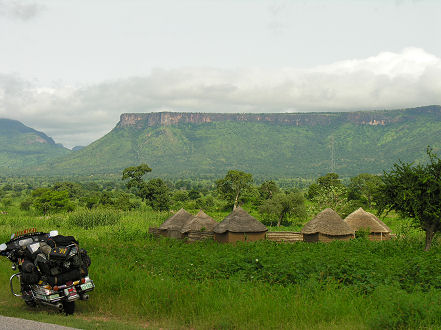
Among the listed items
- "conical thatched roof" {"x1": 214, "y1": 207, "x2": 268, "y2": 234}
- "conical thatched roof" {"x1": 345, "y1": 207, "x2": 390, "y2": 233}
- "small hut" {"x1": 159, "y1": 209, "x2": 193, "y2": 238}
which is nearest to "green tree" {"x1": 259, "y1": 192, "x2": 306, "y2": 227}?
"conical thatched roof" {"x1": 345, "y1": 207, "x2": 390, "y2": 233}

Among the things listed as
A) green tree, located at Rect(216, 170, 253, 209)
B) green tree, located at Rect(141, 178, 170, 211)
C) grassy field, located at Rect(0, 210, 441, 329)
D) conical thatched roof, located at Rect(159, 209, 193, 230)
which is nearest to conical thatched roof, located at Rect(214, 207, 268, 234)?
conical thatched roof, located at Rect(159, 209, 193, 230)

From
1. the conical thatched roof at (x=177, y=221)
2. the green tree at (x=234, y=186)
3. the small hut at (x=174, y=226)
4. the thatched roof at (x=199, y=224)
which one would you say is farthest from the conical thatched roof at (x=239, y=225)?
the green tree at (x=234, y=186)

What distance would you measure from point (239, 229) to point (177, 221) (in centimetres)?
731

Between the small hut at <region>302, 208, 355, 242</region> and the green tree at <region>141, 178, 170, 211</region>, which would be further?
A: the green tree at <region>141, 178, 170, 211</region>

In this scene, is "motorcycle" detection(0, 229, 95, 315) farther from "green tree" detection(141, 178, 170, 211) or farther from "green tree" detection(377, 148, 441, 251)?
"green tree" detection(141, 178, 170, 211)

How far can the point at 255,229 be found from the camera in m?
31.3

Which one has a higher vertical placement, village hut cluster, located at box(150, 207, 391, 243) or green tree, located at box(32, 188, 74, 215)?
village hut cluster, located at box(150, 207, 391, 243)

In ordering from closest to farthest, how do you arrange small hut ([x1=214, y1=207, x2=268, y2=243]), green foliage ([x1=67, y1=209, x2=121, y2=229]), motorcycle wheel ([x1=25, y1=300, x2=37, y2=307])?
motorcycle wheel ([x1=25, y1=300, x2=37, y2=307]) < small hut ([x1=214, y1=207, x2=268, y2=243]) < green foliage ([x1=67, y1=209, x2=121, y2=229])

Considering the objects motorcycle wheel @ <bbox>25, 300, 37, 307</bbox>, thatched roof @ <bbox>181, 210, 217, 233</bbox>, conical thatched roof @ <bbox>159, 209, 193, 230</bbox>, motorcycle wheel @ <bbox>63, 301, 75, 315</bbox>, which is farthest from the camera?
conical thatched roof @ <bbox>159, 209, 193, 230</bbox>

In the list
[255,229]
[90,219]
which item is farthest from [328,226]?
[90,219]

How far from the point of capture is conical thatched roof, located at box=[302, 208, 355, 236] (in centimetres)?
3192

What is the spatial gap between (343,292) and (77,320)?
5.92 m

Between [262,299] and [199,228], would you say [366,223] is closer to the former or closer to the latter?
[199,228]

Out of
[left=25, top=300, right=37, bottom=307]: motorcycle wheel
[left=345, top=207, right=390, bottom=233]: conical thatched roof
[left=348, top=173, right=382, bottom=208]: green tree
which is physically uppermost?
[left=25, top=300, right=37, bottom=307]: motorcycle wheel
